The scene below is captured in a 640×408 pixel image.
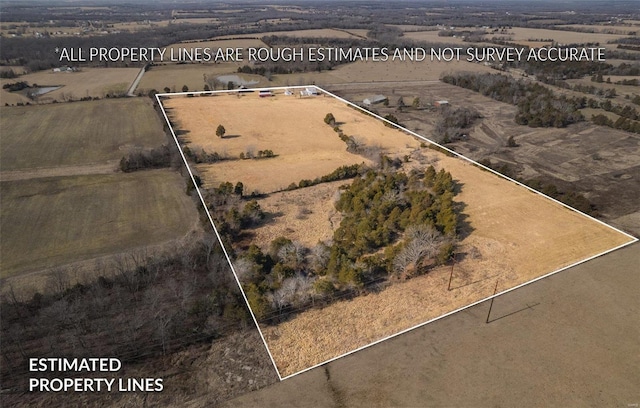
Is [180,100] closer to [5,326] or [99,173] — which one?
[99,173]

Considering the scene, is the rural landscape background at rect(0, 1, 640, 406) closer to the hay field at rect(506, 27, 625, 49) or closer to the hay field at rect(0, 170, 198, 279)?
the hay field at rect(0, 170, 198, 279)

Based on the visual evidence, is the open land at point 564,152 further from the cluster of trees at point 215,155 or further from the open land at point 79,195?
the open land at point 79,195

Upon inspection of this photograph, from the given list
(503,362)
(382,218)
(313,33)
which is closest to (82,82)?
(382,218)

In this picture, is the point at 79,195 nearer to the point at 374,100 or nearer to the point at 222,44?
the point at 374,100

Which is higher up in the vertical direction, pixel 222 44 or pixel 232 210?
pixel 222 44

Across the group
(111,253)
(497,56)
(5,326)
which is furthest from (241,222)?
(497,56)
